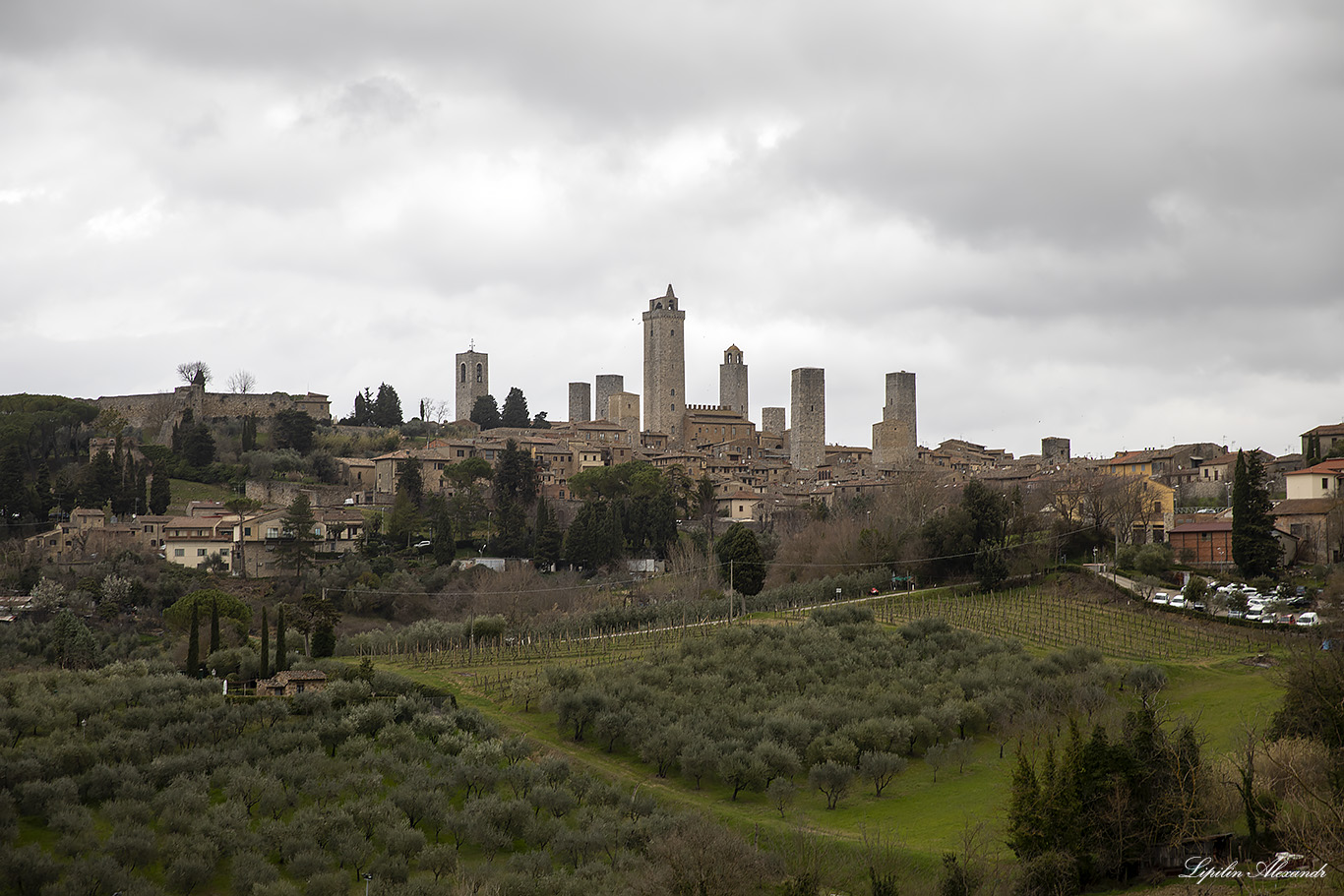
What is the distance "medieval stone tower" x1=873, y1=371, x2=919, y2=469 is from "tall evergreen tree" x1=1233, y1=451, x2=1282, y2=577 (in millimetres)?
40112

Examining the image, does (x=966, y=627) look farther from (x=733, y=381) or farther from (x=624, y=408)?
(x=733, y=381)

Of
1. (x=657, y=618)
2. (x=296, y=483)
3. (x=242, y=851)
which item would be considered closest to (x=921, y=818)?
(x=242, y=851)

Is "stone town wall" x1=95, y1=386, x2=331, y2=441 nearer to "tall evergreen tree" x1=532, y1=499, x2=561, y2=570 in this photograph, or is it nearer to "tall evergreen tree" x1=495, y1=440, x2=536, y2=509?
"tall evergreen tree" x1=495, y1=440, x2=536, y2=509

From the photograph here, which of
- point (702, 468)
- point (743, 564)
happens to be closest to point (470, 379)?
point (702, 468)

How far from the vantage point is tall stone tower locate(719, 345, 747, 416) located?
301 ft

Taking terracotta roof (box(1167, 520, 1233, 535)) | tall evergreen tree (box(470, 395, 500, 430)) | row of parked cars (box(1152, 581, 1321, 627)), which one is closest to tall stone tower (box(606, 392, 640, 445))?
tall evergreen tree (box(470, 395, 500, 430))

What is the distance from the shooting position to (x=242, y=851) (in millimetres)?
17578

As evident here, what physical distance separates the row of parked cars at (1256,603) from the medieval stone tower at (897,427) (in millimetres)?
41914

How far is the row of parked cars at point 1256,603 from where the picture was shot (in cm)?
3092

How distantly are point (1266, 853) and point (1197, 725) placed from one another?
20.9 feet

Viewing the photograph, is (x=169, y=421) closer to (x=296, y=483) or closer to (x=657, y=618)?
(x=296, y=483)

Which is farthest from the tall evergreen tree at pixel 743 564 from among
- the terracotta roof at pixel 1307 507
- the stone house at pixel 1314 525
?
the terracotta roof at pixel 1307 507

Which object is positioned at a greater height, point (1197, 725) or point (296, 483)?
point (296, 483)

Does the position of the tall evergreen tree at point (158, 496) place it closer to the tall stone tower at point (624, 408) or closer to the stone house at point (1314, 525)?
the tall stone tower at point (624, 408)
